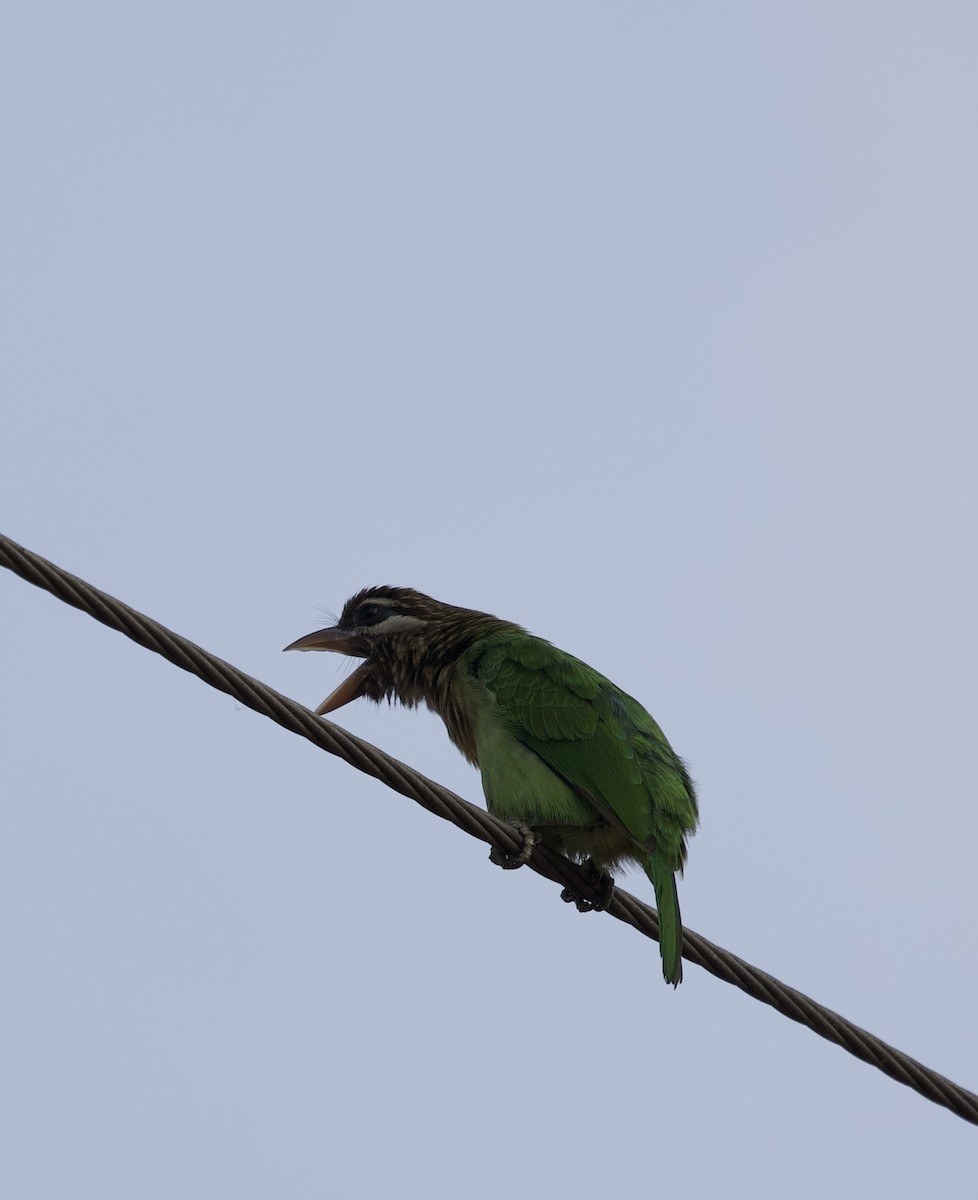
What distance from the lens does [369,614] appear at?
7980 mm

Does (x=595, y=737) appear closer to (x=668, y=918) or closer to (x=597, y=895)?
(x=597, y=895)

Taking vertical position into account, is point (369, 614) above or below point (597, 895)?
above

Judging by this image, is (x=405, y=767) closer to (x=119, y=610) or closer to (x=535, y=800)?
(x=119, y=610)

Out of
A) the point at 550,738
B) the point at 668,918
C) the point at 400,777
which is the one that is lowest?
the point at 400,777

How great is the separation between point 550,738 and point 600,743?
231 millimetres

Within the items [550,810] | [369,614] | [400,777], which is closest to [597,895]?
[550,810]

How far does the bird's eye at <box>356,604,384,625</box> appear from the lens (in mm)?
7934

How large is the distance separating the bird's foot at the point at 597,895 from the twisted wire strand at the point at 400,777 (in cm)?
45

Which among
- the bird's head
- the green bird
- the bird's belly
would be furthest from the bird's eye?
the bird's belly

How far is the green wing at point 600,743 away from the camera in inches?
238

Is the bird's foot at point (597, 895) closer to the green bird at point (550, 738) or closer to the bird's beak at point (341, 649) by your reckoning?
the green bird at point (550, 738)

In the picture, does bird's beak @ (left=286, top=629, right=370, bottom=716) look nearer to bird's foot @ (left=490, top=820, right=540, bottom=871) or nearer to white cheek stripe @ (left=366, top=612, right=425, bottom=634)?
white cheek stripe @ (left=366, top=612, right=425, bottom=634)

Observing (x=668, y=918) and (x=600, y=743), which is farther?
(x=600, y=743)

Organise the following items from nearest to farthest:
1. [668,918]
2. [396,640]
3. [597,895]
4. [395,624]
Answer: [668,918]
[597,895]
[396,640]
[395,624]
